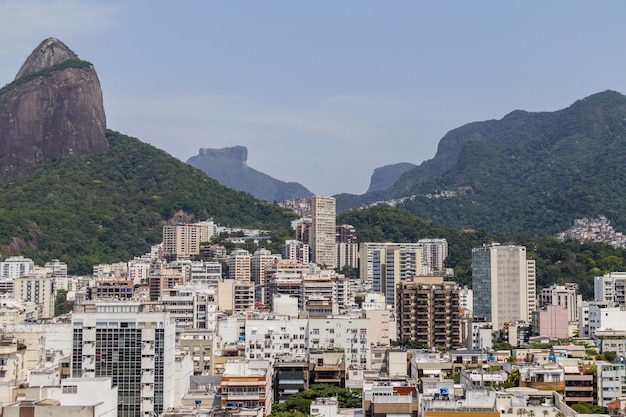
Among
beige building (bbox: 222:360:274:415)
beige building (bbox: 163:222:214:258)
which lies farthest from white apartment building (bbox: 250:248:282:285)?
beige building (bbox: 222:360:274:415)

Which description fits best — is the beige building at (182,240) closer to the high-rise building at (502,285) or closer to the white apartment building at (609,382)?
the high-rise building at (502,285)

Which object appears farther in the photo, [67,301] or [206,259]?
[206,259]

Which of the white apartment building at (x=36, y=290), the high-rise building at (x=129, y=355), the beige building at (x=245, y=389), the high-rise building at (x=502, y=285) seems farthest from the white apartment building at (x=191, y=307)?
the high-rise building at (x=129, y=355)

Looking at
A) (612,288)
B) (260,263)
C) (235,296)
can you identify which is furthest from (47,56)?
(612,288)

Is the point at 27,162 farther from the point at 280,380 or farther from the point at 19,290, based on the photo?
the point at 280,380

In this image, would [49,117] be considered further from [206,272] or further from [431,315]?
[431,315]

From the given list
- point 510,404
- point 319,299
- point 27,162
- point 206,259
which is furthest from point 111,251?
point 510,404

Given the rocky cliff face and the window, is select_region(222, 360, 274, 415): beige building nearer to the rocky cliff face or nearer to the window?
the window
